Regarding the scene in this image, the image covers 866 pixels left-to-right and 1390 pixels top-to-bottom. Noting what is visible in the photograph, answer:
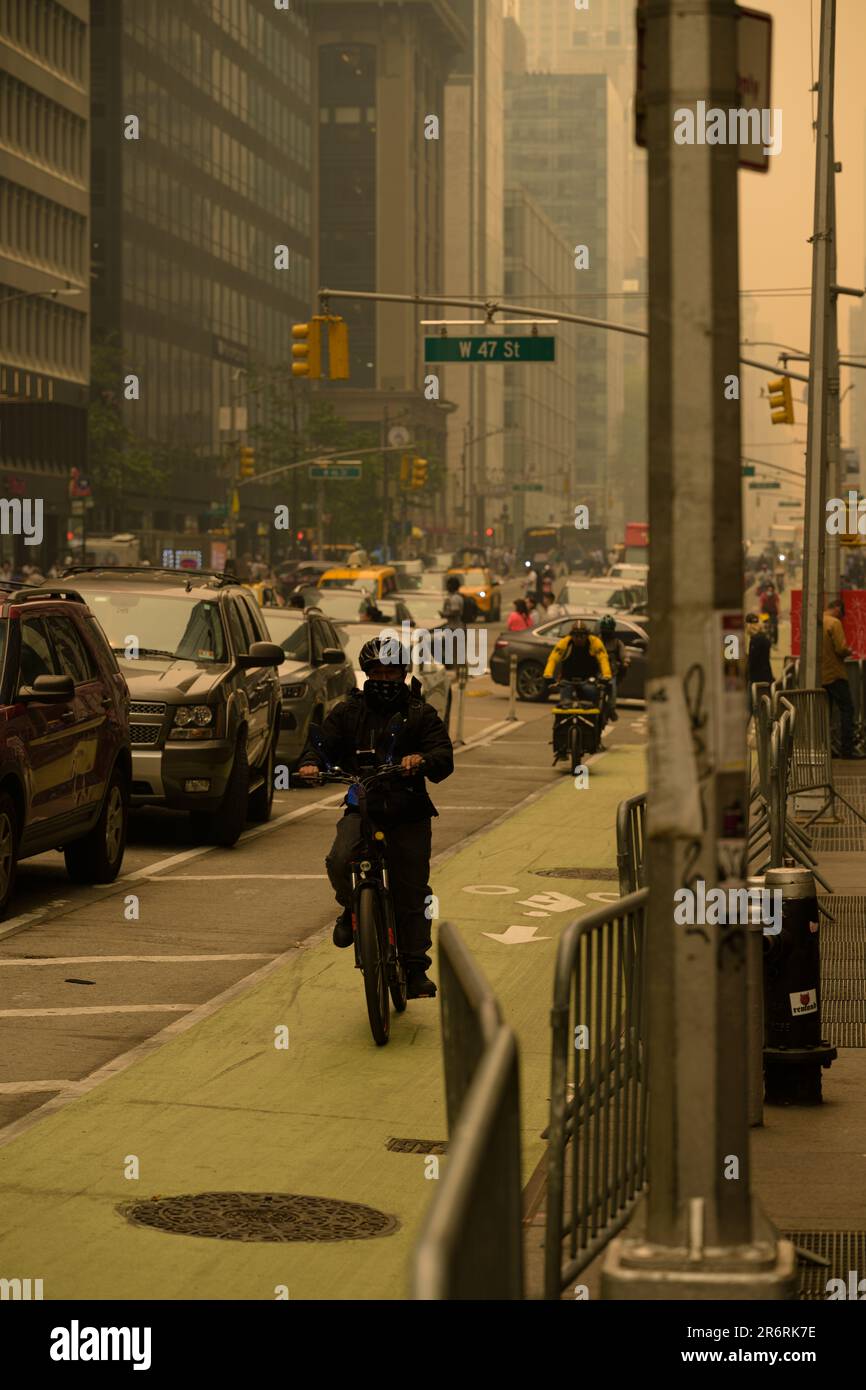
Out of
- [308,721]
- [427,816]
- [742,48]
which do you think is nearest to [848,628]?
[308,721]

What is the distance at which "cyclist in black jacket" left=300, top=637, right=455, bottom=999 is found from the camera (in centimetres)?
1086

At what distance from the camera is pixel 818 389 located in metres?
24.4

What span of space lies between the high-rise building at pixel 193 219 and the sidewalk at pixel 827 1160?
2605 inches

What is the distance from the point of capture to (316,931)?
46.9ft

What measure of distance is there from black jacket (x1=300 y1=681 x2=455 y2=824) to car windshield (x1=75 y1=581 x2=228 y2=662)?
26.7 ft

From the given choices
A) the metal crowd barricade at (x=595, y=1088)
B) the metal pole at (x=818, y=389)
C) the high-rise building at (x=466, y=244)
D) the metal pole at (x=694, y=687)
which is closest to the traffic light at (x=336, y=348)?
the metal pole at (x=818, y=389)

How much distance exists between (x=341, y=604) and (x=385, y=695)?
30912 mm

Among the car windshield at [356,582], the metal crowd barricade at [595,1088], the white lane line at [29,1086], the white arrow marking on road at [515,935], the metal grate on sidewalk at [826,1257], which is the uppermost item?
the car windshield at [356,582]

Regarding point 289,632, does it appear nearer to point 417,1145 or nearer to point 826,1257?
point 417,1145

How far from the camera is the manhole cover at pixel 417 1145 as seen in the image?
28.4 ft

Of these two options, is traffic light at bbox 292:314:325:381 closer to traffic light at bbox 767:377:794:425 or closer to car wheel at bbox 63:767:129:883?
traffic light at bbox 767:377:794:425

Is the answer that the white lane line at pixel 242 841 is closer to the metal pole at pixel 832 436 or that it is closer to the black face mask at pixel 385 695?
the black face mask at pixel 385 695

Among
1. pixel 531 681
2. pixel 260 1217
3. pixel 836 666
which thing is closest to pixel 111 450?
pixel 531 681

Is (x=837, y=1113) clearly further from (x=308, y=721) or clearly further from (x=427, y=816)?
(x=308, y=721)
